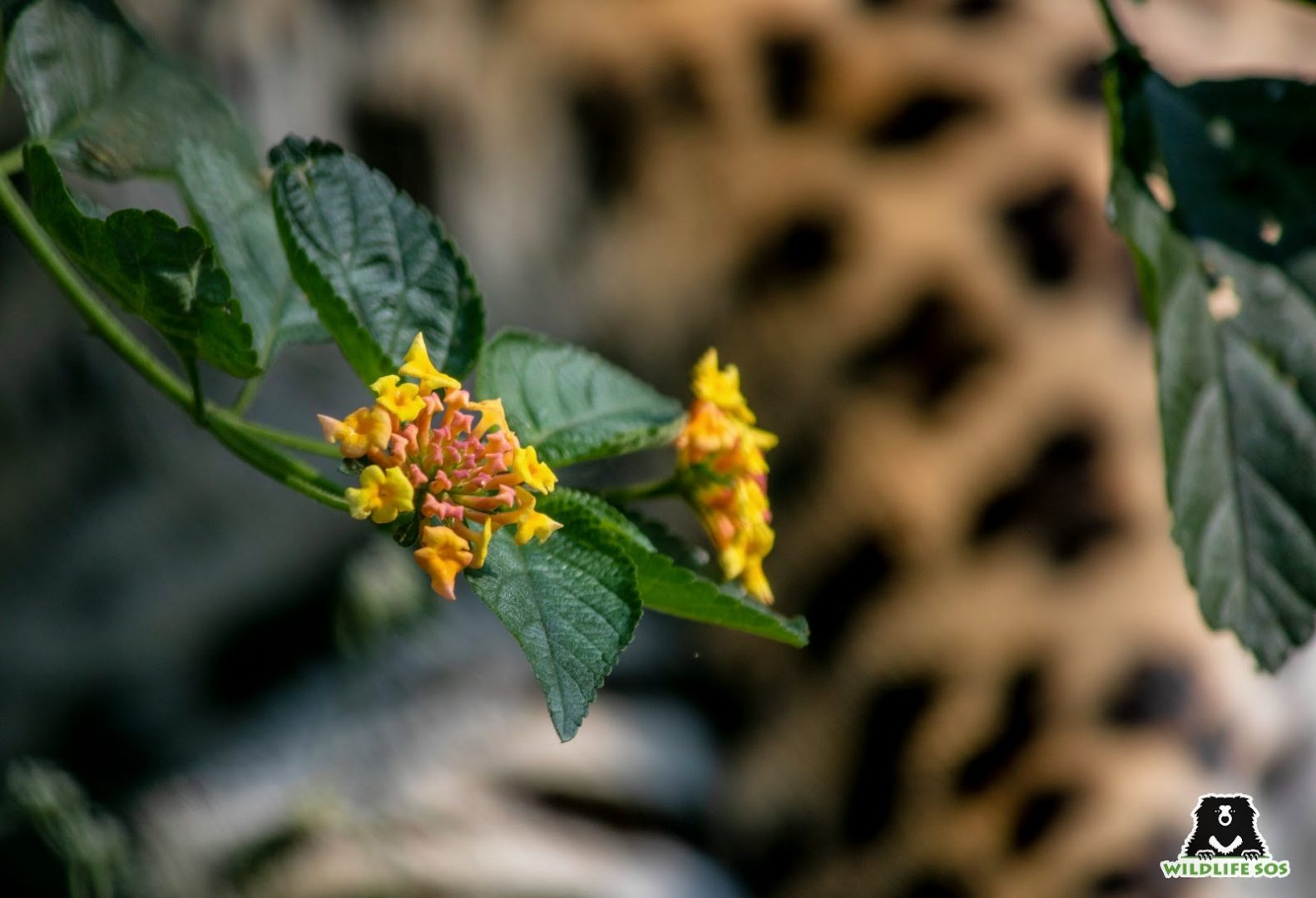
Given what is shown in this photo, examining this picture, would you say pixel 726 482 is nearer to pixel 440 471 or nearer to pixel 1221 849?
pixel 440 471

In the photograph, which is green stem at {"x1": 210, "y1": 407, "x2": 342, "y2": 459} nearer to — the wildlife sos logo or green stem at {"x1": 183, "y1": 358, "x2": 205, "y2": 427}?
green stem at {"x1": 183, "y1": 358, "x2": 205, "y2": 427}

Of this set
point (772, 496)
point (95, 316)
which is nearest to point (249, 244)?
point (95, 316)

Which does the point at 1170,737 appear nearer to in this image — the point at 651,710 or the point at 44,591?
the point at 651,710

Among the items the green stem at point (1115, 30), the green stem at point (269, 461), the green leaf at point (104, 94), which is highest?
the green stem at point (1115, 30)

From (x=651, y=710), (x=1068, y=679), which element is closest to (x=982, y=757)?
(x=1068, y=679)

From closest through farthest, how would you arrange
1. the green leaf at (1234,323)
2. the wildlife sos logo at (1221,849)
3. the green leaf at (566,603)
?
the green leaf at (566,603)
the green leaf at (1234,323)
the wildlife sos logo at (1221,849)

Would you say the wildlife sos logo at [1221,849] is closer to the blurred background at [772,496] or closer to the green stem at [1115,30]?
the blurred background at [772,496]

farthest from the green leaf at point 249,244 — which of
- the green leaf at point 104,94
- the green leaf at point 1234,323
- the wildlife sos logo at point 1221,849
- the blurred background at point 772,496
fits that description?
the wildlife sos logo at point 1221,849
